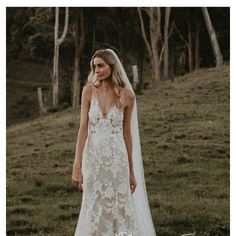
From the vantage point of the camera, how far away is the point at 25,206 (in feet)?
35.0

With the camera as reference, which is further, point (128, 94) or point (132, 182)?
point (132, 182)

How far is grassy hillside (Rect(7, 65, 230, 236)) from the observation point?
31.0ft

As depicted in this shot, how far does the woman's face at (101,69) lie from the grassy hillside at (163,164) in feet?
10.2

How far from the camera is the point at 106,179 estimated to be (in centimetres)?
611

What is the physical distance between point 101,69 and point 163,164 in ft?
25.5

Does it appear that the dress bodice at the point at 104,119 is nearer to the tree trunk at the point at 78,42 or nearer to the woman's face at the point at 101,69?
the woman's face at the point at 101,69

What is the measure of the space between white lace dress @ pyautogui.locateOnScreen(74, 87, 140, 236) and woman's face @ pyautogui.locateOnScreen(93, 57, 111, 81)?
0.62ft

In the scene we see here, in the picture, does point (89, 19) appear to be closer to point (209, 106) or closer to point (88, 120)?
point (209, 106)

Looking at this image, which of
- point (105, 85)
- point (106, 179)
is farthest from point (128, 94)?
point (106, 179)

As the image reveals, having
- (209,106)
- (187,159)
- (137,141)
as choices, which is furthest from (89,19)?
(137,141)

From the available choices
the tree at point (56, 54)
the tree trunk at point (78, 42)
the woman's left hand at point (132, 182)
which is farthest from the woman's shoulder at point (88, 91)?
the tree trunk at point (78, 42)

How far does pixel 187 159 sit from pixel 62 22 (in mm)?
18510

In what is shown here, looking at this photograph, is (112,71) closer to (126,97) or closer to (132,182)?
(126,97)

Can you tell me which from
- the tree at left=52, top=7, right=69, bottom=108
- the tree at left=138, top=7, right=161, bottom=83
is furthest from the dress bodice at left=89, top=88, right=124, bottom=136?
the tree at left=138, top=7, right=161, bottom=83
